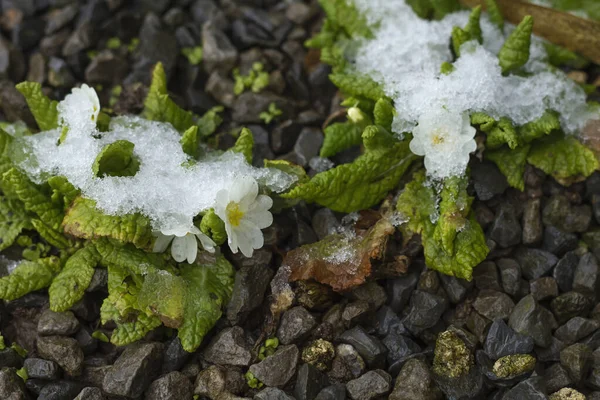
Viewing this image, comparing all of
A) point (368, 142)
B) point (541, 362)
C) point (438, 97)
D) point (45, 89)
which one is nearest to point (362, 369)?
point (541, 362)

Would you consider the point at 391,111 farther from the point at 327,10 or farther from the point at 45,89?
the point at 45,89

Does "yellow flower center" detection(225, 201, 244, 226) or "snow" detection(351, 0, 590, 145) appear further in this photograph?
"snow" detection(351, 0, 590, 145)

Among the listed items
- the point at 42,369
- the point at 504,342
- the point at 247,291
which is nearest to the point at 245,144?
the point at 247,291

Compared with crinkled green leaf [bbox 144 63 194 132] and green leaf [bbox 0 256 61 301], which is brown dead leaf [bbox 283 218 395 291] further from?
green leaf [bbox 0 256 61 301]

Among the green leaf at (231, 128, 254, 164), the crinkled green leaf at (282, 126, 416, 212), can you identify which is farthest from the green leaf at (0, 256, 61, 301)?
the crinkled green leaf at (282, 126, 416, 212)

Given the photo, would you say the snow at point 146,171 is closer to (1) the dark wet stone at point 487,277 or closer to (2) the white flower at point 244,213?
(2) the white flower at point 244,213

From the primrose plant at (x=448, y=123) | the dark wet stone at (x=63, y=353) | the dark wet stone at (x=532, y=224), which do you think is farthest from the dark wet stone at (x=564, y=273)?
the dark wet stone at (x=63, y=353)

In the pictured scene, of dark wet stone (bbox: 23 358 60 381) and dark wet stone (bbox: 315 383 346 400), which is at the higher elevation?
dark wet stone (bbox: 315 383 346 400)
